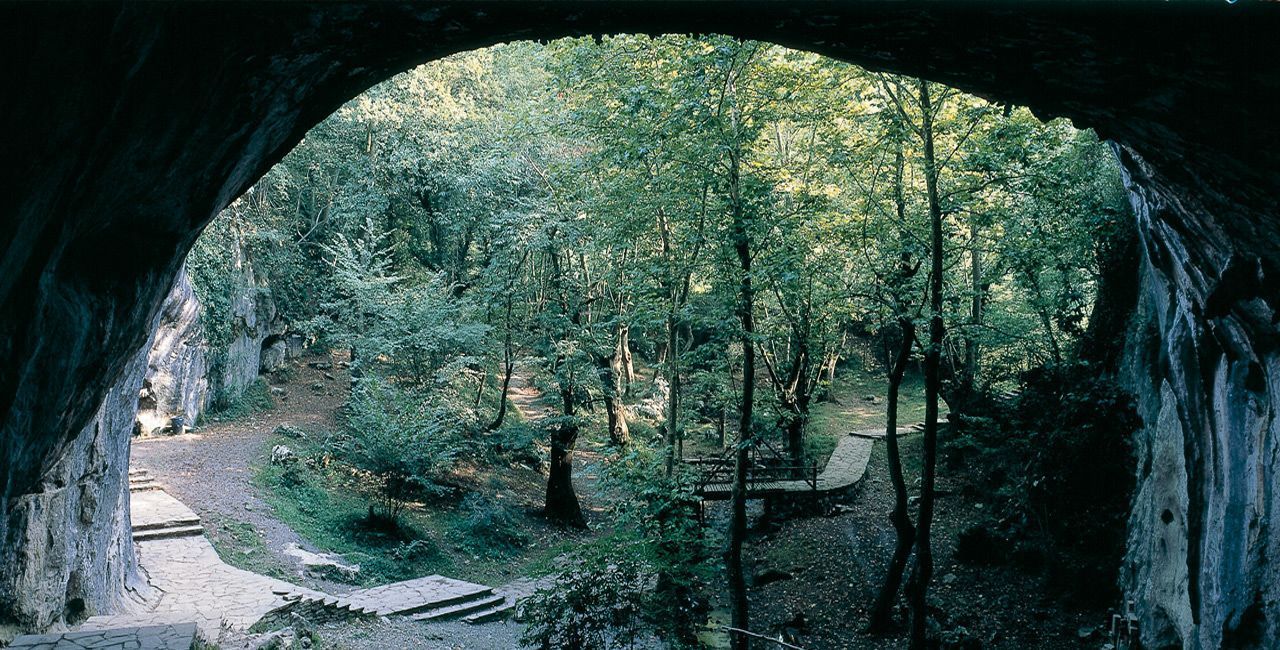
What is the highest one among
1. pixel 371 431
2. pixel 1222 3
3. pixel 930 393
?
pixel 1222 3

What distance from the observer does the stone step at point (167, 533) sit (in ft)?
36.9

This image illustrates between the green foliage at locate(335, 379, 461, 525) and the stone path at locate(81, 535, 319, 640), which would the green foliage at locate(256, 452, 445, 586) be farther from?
the stone path at locate(81, 535, 319, 640)

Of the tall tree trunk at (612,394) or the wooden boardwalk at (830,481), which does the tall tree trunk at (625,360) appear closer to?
the tall tree trunk at (612,394)

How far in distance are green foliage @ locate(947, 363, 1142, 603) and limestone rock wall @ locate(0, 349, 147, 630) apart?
39.8ft

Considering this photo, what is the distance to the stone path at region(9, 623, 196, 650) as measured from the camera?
22.8 feet

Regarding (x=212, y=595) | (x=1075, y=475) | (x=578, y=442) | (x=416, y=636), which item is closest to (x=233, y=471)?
(x=212, y=595)

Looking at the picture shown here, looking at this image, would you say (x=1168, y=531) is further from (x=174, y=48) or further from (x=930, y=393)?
(x=174, y=48)

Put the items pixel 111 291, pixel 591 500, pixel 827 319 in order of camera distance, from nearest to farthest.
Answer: pixel 111 291
pixel 827 319
pixel 591 500

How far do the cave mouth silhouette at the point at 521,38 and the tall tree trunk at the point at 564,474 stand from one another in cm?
1105

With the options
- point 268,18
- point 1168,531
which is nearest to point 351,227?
point 268,18

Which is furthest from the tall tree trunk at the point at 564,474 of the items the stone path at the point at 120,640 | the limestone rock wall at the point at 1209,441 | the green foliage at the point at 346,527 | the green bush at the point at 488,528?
the limestone rock wall at the point at 1209,441

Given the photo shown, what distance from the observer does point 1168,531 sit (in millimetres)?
7305

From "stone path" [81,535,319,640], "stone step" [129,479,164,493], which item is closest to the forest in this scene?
"stone path" [81,535,319,640]

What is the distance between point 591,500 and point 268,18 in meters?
17.5
